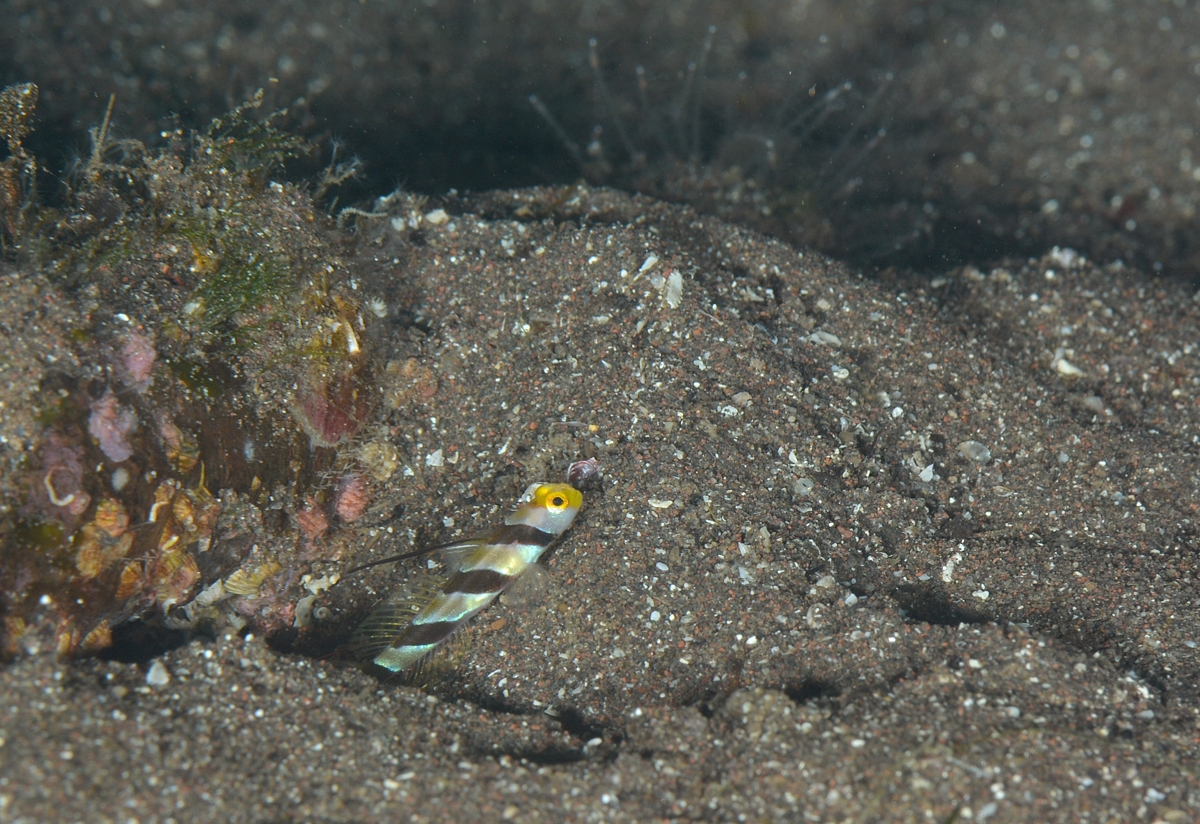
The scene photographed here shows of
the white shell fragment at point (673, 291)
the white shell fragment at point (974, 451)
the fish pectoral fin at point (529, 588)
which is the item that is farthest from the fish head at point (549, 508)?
the white shell fragment at point (974, 451)

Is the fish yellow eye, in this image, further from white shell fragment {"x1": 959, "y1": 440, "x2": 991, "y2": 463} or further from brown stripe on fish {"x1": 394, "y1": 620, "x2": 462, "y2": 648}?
white shell fragment {"x1": 959, "y1": 440, "x2": 991, "y2": 463}

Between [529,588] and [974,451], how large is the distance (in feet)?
6.90

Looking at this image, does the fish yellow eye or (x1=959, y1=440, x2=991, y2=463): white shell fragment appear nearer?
the fish yellow eye

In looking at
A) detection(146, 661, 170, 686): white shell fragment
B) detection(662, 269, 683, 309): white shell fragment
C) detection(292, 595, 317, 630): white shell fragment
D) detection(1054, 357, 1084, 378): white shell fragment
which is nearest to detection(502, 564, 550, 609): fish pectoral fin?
detection(292, 595, 317, 630): white shell fragment

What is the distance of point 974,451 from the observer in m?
3.46

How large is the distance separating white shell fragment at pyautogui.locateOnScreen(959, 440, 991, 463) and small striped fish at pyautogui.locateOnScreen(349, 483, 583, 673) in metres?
1.80

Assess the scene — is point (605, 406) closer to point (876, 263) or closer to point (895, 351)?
point (895, 351)

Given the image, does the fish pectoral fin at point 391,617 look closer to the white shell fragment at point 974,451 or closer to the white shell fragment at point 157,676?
the white shell fragment at point 157,676

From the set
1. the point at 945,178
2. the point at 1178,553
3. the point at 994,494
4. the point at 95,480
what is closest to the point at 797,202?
the point at 945,178

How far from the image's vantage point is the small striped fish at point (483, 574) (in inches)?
119

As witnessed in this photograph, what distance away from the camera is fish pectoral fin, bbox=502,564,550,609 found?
120 inches

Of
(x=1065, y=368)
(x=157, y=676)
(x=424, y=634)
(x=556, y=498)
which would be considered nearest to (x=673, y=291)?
(x=556, y=498)

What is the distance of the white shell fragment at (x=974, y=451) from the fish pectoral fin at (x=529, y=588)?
1.97 metres

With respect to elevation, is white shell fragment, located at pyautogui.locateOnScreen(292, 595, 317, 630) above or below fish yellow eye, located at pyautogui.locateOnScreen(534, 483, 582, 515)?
below
